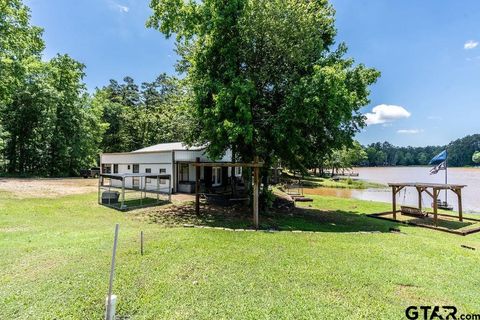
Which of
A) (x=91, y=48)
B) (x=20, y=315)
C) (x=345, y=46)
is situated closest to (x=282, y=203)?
(x=345, y=46)

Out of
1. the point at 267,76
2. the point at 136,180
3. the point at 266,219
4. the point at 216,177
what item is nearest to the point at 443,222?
the point at 266,219

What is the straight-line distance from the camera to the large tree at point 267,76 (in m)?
11.4

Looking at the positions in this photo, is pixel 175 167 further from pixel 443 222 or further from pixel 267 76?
pixel 443 222

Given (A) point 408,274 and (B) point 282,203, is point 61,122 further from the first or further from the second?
(A) point 408,274

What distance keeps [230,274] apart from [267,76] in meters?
10.4

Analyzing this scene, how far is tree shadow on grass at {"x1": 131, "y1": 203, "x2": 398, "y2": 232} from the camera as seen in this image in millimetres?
11320

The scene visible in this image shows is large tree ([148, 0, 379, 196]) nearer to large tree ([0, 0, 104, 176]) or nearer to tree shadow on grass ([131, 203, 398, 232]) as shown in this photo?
tree shadow on grass ([131, 203, 398, 232])

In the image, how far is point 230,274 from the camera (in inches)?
213

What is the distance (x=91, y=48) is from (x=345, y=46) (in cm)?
2281

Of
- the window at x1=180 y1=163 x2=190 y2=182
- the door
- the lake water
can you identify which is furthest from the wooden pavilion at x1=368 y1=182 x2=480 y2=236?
the door

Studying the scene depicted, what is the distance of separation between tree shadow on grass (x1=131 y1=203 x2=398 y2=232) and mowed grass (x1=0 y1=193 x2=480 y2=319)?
2353mm

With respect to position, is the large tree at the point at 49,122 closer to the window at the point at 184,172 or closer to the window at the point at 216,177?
the window at the point at 184,172

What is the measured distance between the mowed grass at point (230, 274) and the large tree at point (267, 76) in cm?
520

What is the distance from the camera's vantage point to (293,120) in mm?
11961
